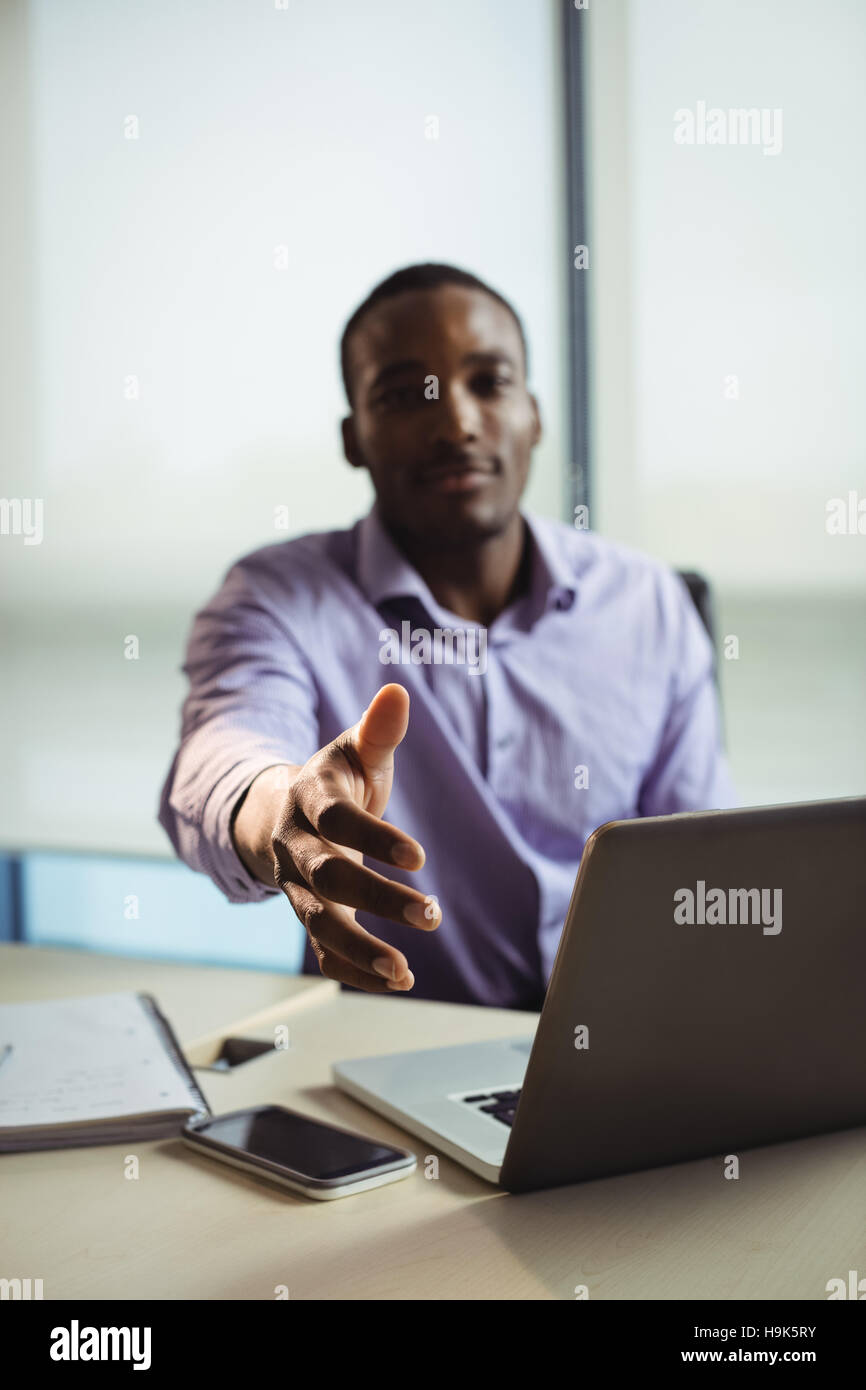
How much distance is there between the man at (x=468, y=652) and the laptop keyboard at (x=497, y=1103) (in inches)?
31.3

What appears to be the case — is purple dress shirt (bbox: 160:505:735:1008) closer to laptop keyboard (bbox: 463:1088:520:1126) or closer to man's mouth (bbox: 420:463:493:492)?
man's mouth (bbox: 420:463:493:492)

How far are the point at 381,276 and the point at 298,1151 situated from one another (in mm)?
2459

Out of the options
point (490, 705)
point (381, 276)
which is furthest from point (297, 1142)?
point (381, 276)

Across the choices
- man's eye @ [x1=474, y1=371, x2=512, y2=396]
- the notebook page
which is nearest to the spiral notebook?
the notebook page

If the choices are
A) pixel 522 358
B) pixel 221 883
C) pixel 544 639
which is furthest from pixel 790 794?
pixel 221 883

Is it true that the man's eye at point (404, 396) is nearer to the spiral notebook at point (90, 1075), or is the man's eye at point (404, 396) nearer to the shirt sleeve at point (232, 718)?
the shirt sleeve at point (232, 718)

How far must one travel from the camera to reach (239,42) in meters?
3.16

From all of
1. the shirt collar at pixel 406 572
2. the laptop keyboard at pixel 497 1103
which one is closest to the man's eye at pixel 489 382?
the shirt collar at pixel 406 572

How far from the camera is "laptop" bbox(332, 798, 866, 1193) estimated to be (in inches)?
29.1

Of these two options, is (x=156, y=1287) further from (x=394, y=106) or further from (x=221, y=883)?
(x=394, y=106)

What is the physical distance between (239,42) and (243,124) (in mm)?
210

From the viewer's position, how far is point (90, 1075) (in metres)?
1.05

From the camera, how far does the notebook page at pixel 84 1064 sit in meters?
0.98

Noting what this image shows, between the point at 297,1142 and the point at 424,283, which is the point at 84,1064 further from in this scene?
the point at 424,283
